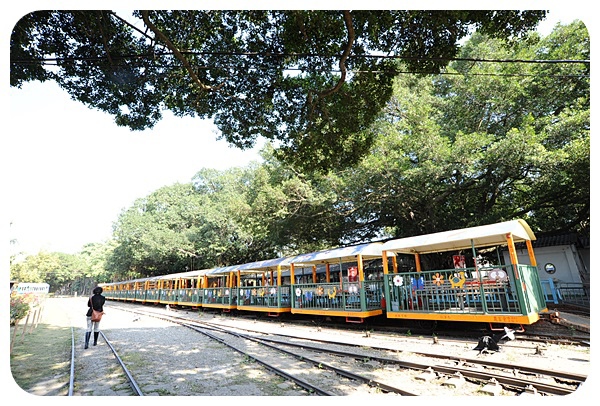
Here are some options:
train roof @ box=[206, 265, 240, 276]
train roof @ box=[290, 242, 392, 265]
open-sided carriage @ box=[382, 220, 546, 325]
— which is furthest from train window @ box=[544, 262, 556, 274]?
train roof @ box=[206, 265, 240, 276]

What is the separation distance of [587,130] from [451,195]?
5435 millimetres

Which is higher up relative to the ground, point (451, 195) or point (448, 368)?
point (451, 195)

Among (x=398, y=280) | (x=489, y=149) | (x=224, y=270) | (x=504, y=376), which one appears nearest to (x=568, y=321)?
(x=398, y=280)

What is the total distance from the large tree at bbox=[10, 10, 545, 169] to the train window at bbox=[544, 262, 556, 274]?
36.2ft

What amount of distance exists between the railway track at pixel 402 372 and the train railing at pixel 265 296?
236 inches

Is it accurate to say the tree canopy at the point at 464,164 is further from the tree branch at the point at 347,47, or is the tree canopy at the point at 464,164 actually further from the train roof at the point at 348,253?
the tree branch at the point at 347,47

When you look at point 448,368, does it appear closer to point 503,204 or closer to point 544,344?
point 544,344

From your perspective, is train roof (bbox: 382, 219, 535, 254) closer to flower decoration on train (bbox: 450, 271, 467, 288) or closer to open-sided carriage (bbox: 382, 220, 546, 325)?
open-sided carriage (bbox: 382, 220, 546, 325)

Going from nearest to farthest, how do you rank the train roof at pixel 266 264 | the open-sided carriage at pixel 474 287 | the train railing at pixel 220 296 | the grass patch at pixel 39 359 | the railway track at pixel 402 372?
the railway track at pixel 402 372 → the grass patch at pixel 39 359 → the open-sided carriage at pixel 474 287 → the train roof at pixel 266 264 → the train railing at pixel 220 296

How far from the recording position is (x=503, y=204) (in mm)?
15781

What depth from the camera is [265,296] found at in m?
13.8

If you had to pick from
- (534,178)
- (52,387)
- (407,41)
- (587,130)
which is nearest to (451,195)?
(534,178)

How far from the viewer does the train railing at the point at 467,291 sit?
261 inches

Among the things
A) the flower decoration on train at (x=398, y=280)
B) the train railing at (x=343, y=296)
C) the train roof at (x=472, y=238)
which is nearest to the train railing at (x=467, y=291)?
the flower decoration on train at (x=398, y=280)
